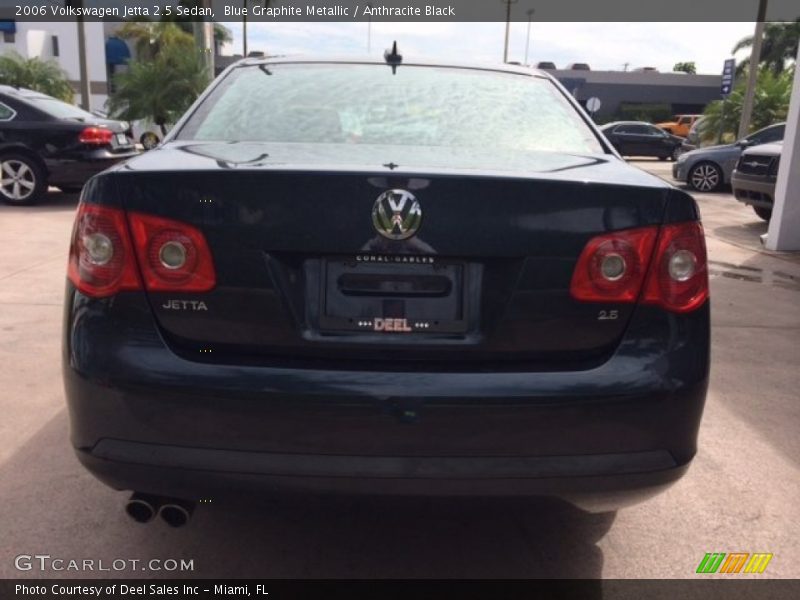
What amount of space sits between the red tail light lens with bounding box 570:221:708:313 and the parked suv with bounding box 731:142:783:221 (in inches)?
341

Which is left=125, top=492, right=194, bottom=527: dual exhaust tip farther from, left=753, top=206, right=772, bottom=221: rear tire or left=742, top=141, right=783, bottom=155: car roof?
left=753, top=206, right=772, bottom=221: rear tire

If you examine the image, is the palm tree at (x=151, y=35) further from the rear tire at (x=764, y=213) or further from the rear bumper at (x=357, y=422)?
the rear bumper at (x=357, y=422)

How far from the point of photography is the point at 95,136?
418 inches

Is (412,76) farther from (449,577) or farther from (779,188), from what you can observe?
(779,188)

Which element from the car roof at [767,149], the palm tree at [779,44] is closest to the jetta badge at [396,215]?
the car roof at [767,149]

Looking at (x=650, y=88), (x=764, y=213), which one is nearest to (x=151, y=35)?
(x=650, y=88)

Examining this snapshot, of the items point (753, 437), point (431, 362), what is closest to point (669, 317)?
point (431, 362)

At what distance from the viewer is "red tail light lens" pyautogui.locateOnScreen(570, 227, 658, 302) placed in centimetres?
208

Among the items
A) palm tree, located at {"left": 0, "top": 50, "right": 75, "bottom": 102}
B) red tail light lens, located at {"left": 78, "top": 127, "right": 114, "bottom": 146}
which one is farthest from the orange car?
red tail light lens, located at {"left": 78, "top": 127, "right": 114, "bottom": 146}

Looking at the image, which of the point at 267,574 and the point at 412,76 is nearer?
the point at 267,574

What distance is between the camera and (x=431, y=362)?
6.78 ft

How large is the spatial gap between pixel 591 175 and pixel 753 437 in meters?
2.10

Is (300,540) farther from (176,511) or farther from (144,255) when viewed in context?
(144,255)

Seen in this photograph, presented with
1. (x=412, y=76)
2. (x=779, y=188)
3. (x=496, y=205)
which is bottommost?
(x=779, y=188)
